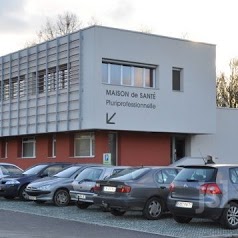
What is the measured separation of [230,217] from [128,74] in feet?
54.1

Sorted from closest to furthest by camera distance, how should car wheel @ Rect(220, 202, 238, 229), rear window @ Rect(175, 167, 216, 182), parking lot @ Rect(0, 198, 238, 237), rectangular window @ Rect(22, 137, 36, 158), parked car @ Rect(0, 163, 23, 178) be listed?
parking lot @ Rect(0, 198, 238, 237), car wheel @ Rect(220, 202, 238, 229), rear window @ Rect(175, 167, 216, 182), parked car @ Rect(0, 163, 23, 178), rectangular window @ Rect(22, 137, 36, 158)

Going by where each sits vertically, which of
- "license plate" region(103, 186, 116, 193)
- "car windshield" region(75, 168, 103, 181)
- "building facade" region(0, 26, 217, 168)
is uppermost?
"building facade" region(0, 26, 217, 168)

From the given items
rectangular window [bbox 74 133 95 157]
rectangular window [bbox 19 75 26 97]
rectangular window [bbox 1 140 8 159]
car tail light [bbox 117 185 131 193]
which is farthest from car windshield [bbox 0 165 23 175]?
rectangular window [bbox 1 140 8 159]

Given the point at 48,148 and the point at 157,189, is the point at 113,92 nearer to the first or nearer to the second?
the point at 48,148

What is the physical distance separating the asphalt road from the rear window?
183 cm

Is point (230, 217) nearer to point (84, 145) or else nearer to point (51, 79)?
point (84, 145)

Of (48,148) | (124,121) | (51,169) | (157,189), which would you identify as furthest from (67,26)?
(157,189)

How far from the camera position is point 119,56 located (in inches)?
1115

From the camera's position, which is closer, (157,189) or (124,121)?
(157,189)

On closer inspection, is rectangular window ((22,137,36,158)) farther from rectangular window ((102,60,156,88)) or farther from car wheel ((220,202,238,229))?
car wheel ((220,202,238,229))

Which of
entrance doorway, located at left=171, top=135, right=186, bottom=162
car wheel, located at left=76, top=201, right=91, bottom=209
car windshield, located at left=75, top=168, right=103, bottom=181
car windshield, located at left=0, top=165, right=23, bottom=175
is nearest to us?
car windshield, located at left=75, top=168, right=103, bottom=181

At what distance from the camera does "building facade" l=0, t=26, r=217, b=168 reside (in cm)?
2759

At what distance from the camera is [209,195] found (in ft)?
43.4

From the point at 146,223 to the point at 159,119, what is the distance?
49.1 feet
